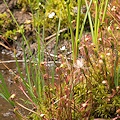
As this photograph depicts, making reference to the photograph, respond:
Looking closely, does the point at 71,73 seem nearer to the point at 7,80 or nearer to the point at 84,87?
the point at 84,87

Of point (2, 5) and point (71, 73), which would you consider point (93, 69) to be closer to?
point (71, 73)

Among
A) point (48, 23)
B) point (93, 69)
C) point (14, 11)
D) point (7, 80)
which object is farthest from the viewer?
point (14, 11)

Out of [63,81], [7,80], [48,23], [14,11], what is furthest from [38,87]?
[14,11]

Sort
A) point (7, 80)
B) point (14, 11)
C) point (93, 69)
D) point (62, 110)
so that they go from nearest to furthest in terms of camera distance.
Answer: point (62, 110) < point (93, 69) < point (7, 80) < point (14, 11)

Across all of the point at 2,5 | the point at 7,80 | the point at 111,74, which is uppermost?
the point at 111,74

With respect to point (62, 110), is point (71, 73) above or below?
above

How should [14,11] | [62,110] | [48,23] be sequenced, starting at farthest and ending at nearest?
[14,11] < [48,23] < [62,110]

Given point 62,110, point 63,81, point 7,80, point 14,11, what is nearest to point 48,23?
point 14,11

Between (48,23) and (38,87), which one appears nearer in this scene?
(38,87)

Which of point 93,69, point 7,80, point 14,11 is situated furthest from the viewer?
point 14,11

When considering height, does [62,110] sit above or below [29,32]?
above
